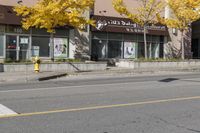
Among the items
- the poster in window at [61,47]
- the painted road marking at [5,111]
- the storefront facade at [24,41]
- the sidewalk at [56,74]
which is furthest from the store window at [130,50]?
the painted road marking at [5,111]

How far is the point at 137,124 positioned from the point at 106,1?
2746cm

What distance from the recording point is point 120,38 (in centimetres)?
3603

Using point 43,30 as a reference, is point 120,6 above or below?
above

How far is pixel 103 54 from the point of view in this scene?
35312 mm

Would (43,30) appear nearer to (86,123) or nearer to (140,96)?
(140,96)

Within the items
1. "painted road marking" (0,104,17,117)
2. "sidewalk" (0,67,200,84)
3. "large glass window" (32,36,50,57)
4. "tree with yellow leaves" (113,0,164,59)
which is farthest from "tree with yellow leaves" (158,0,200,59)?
"painted road marking" (0,104,17,117)

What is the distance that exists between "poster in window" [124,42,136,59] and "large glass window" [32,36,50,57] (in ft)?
25.7

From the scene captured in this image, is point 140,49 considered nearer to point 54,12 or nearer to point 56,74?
point 54,12

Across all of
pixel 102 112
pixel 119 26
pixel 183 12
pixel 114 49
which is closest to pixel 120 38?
pixel 114 49

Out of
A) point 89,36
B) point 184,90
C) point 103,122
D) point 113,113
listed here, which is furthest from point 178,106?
point 89,36

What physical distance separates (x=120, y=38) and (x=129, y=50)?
153 centimetres

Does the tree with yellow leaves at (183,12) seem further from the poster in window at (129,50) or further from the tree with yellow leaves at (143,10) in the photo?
the poster in window at (129,50)

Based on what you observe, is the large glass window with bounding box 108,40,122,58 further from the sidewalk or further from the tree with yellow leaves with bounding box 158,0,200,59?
→ the sidewalk

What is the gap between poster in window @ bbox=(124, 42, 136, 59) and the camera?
36.6 meters
